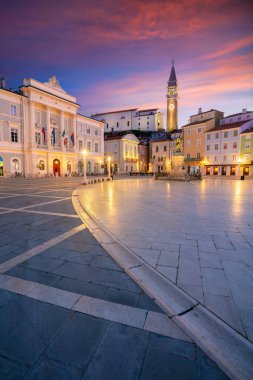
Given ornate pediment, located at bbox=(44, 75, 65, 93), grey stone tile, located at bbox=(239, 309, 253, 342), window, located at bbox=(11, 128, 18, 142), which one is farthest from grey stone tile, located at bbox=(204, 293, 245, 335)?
ornate pediment, located at bbox=(44, 75, 65, 93)

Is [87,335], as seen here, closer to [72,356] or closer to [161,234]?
Result: [72,356]

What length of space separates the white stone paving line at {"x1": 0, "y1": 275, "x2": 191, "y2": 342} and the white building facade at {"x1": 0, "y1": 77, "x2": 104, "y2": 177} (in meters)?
38.1

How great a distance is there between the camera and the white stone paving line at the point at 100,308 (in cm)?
212

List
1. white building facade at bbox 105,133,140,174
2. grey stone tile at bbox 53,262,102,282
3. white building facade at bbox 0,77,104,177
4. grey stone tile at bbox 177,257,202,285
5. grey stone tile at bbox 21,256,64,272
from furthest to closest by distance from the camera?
1. white building facade at bbox 105,133,140,174
2. white building facade at bbox 0,77,104,177
3. grey stone tile at bbox 21,256,64,272
4. grey stone tile at bbox 53,262,102,282
5. grey stone tile at bbox 177,257,202,285

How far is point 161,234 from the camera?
16.8ft

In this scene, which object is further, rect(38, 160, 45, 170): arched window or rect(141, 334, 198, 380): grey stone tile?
rect(38, 160, 45, 170): arched window

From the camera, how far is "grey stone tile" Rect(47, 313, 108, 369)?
1.79 m

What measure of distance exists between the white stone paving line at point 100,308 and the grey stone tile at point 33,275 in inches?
3.7

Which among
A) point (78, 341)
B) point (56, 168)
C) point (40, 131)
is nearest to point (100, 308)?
point (78, 341)

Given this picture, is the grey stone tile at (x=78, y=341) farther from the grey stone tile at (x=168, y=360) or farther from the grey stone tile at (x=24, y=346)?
the grey stone tile at (x=168, y=360)

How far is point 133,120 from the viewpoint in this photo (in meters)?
88.2

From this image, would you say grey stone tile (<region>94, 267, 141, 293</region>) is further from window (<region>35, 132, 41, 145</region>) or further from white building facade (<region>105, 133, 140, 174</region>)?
white building facade (<region>105, 133, 140, 174</region>)

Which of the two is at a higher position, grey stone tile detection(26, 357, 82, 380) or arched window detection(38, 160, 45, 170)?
arched window detection(38, 160, 45, 170)

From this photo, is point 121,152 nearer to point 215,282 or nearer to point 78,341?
point 215,282
